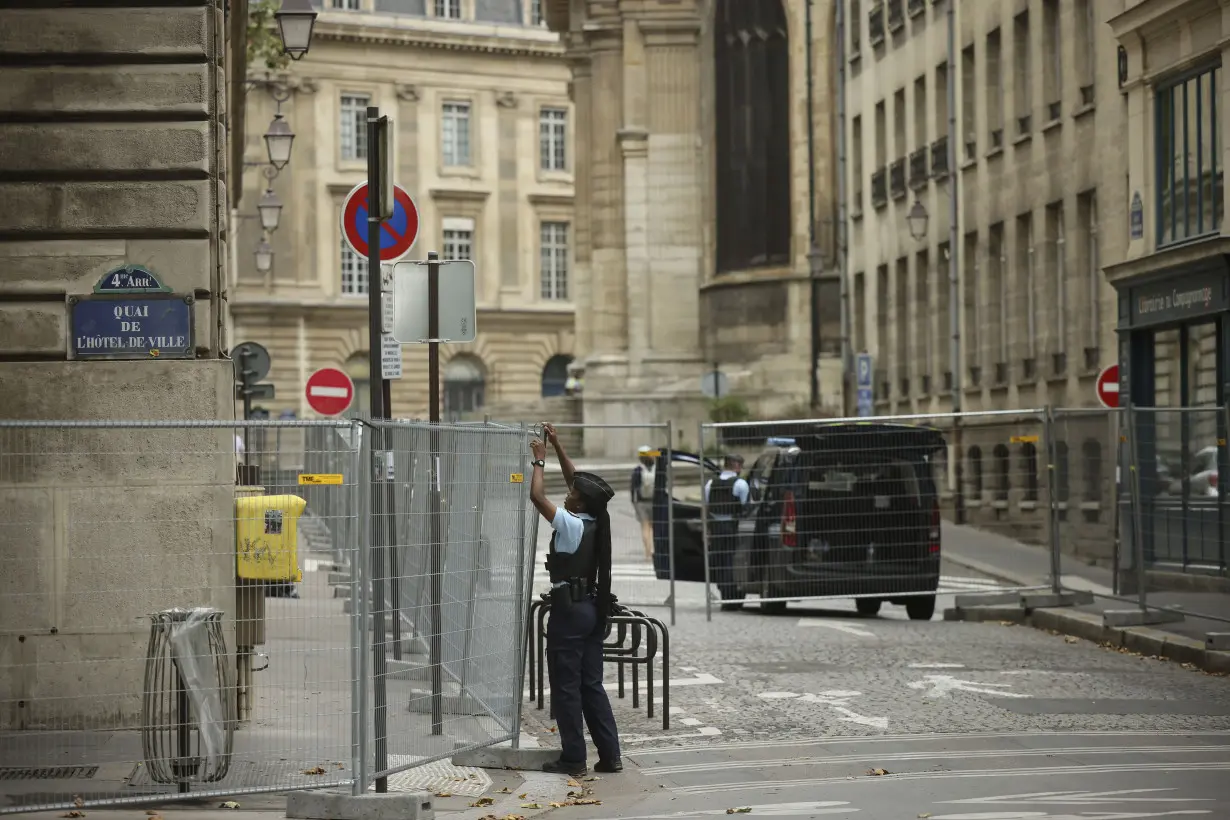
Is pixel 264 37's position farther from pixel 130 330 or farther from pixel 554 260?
pixel 554 260

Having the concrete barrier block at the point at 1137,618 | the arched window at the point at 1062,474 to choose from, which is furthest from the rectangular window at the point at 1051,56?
the concrete barrier block at the point at 1137,618

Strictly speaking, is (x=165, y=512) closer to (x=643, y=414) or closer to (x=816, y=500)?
(x=816, y=500)

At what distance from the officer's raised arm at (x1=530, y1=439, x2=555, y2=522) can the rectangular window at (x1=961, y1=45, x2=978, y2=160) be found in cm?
3201

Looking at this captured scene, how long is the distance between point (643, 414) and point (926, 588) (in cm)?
4236

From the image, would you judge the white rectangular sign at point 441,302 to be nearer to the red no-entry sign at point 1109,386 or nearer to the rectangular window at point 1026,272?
the red no-entry sign at point 1109,386

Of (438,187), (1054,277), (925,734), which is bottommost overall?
(925,734)

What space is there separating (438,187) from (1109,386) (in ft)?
232

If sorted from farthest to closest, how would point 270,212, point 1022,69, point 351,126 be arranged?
1. point 351,126
2. point 270,212
3. point 1022,69

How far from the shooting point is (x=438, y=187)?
10081 cm

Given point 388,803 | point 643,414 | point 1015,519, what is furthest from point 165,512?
point 643,414

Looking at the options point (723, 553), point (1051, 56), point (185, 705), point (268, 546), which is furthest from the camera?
point (1051, 56)

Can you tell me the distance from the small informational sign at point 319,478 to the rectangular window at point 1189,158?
19.4 metres


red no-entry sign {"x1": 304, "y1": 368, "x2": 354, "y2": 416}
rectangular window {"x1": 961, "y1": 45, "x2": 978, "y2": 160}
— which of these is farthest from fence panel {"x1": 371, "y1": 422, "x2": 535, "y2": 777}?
rectangular window {"x1": 961, "y1": 45, "x2": 978, "y2": 160}

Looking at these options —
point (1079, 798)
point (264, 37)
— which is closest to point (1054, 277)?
point (264, 37)
